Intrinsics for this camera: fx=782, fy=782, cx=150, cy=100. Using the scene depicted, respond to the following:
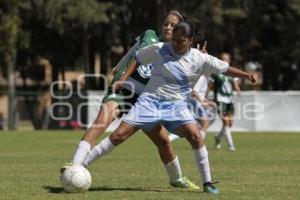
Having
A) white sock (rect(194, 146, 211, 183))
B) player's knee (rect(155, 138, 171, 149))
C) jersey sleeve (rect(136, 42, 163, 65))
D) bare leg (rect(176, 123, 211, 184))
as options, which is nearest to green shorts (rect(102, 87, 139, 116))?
player's knee (rect(155, 138, 171, 149))

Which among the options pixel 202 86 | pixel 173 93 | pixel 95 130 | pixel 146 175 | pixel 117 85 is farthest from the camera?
pixel 202 86

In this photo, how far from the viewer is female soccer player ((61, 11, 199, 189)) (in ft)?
30.2

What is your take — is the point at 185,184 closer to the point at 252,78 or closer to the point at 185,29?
the point at 252,78

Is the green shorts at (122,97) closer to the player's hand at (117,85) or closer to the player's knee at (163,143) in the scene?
the player's hand at (117,85)

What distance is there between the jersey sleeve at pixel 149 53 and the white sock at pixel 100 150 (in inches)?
39.7

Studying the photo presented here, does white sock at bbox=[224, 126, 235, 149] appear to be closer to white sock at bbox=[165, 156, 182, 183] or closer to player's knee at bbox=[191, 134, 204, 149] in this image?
white sock at bbox=[165, 156, 182, 183]

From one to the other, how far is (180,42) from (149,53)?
0.38 m

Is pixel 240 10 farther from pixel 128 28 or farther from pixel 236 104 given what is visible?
pixel 236 104

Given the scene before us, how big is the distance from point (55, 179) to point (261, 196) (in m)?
3.16

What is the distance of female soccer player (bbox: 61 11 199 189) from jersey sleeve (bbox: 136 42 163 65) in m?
0.18

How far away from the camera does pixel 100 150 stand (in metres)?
8.98

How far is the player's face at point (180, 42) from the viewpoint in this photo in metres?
8.68

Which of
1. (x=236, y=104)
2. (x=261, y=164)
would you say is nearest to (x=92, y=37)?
(x=236, y=104)

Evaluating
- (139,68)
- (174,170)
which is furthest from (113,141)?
(139,68)
